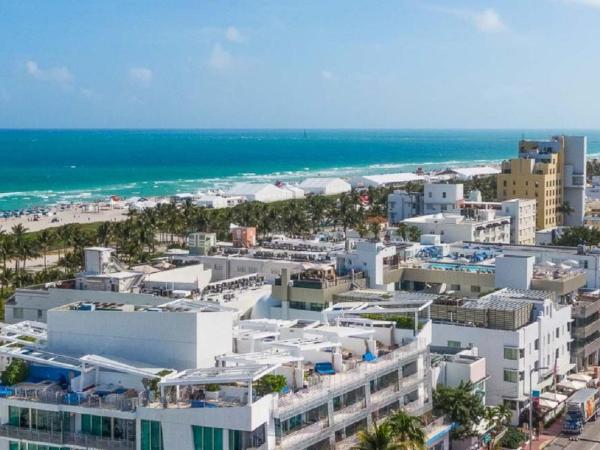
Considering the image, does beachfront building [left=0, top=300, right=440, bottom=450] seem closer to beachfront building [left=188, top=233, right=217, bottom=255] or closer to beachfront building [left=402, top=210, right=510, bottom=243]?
beachfront building [left=188, top=233, right=217, bottom=255]

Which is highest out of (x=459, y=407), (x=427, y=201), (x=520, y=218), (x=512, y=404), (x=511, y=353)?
(x=427, y=201)

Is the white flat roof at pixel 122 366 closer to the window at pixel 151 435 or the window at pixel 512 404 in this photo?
the window at pixel 151 435

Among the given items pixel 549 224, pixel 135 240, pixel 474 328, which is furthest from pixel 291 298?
pixel 549 224

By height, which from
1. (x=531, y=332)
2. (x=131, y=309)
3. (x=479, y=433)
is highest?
(x=131, y=309)

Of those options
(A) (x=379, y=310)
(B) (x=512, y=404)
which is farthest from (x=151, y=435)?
(B) (x=512, y=404)

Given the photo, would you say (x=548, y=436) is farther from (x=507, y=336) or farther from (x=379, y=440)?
(x=379, y=440)

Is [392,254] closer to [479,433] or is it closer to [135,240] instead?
[479,433]
